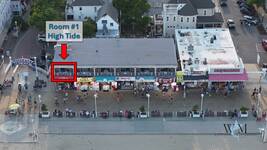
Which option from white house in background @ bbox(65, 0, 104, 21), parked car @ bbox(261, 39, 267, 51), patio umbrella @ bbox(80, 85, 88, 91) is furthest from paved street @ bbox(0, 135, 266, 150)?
white house in background @ bbox(65, 0, 104, 21)

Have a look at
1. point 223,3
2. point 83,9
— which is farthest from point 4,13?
point 223,3

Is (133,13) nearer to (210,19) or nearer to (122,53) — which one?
(210,19)

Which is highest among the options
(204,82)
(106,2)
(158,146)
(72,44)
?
(106,2)

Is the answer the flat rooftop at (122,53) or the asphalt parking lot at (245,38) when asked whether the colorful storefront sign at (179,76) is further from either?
the asphalt parking lot at (245,38)

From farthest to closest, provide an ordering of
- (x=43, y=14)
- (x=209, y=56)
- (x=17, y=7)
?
1. (x=17, y=7)
2. (x=43, y=14)
3. (x=209, y=56)

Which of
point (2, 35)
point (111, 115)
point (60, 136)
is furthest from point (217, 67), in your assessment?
point (2, 35)

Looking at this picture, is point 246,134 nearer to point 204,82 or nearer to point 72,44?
point 204,82
